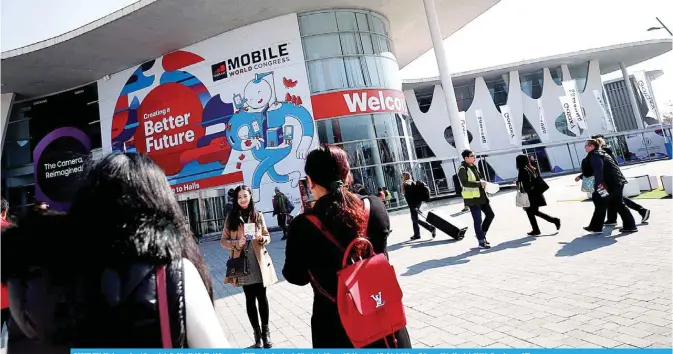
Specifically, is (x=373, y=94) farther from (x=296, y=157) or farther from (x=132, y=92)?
(x=132, y=92)

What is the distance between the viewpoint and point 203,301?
1.07 meters

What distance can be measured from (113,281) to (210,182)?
1678 cm

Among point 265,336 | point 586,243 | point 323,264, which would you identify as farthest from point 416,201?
point 323,264

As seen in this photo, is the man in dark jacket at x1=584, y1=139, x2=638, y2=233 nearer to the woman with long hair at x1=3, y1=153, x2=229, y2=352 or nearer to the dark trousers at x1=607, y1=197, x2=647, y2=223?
the dark trousers at x1=607, y1=197, x2=647, y2=223

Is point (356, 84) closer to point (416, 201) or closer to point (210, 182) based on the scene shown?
point (210, 182)

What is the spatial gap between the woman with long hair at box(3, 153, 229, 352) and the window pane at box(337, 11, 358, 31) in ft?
56.6

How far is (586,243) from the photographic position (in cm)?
540

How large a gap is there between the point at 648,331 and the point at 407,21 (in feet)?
66.6

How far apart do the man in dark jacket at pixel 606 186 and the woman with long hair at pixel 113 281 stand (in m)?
6.57

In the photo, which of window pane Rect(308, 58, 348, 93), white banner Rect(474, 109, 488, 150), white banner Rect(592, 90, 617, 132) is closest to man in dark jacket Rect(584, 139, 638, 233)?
window pane Rect(308, 58, 348, 93)

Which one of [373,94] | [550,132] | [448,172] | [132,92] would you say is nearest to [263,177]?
[373,94]

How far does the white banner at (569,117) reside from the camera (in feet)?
88.1

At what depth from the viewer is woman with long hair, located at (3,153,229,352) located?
3.14 feet

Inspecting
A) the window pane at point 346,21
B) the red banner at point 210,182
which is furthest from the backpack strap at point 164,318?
the window pane at point 346,21
